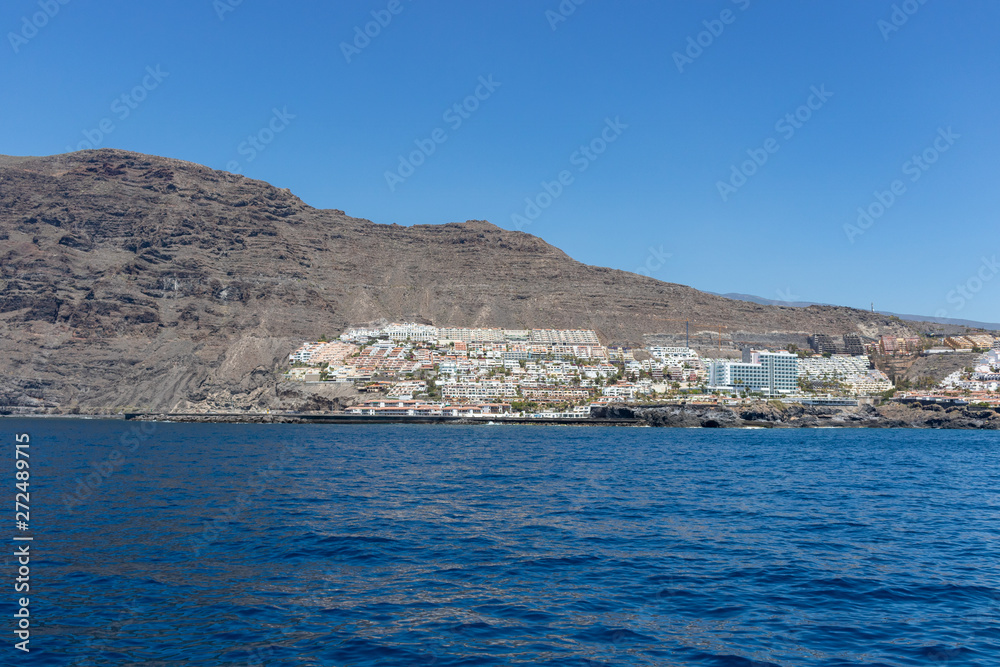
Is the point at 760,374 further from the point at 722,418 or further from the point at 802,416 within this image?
the point at 722,418

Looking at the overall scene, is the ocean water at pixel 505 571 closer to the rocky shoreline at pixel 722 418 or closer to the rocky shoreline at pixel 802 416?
the rocky shoreline at pixel 802 416

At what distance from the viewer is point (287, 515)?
899 inches

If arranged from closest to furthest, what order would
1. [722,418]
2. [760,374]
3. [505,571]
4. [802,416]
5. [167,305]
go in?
[505,571]
[722,418]
[802,416]
[760,374]
[167,305]

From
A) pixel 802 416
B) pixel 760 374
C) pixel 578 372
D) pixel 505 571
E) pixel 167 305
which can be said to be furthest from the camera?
pixel 167 305

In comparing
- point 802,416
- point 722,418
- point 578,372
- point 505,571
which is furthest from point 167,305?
point 505,571

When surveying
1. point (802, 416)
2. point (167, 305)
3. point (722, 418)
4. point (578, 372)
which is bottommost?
point (802, 416)

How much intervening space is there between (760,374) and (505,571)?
448 ft

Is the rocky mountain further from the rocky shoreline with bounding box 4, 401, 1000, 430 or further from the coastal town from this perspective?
the coastal town

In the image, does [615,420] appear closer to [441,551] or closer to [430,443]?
[430,443]

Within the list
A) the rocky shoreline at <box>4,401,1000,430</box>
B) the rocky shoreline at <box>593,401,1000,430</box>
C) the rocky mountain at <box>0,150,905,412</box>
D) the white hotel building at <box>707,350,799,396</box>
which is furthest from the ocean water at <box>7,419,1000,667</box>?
the white hotel building at <box>707,350,799,396</box>

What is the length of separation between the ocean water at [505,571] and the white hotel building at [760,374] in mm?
109648

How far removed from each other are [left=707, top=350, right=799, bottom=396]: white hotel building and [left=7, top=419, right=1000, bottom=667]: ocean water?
110 meters

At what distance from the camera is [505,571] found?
53.8 feet

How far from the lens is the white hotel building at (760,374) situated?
13988cm
